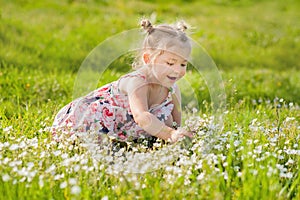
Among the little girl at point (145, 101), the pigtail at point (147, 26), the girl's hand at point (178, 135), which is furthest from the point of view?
the pigtail at point (147, 26)

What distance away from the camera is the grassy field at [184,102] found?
3.38 meters

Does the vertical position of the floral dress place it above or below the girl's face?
below

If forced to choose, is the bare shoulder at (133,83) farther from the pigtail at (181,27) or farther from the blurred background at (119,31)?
the pigtail at (181,27)

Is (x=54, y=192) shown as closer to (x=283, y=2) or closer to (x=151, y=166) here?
(x=151, y=166)

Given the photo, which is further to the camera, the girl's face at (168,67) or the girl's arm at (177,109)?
the girl's arm at (177,109)

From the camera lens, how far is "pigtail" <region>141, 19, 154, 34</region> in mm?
4570

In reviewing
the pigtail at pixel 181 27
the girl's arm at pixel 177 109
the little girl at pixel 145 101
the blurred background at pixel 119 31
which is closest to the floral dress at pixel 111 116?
the little girl at pixel 145 101

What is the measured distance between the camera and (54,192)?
341cm

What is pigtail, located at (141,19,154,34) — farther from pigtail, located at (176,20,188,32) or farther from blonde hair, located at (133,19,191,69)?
pigtail, located at (176,20,188,32)

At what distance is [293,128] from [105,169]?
1752 millimetres

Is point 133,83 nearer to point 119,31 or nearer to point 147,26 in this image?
point 147,26

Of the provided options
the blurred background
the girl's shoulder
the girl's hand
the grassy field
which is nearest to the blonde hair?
the girl's shoulder

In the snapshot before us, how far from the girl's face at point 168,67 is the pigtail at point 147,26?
279 mm

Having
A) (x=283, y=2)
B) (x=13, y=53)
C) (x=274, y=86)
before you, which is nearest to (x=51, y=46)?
(x=13, y=53)
